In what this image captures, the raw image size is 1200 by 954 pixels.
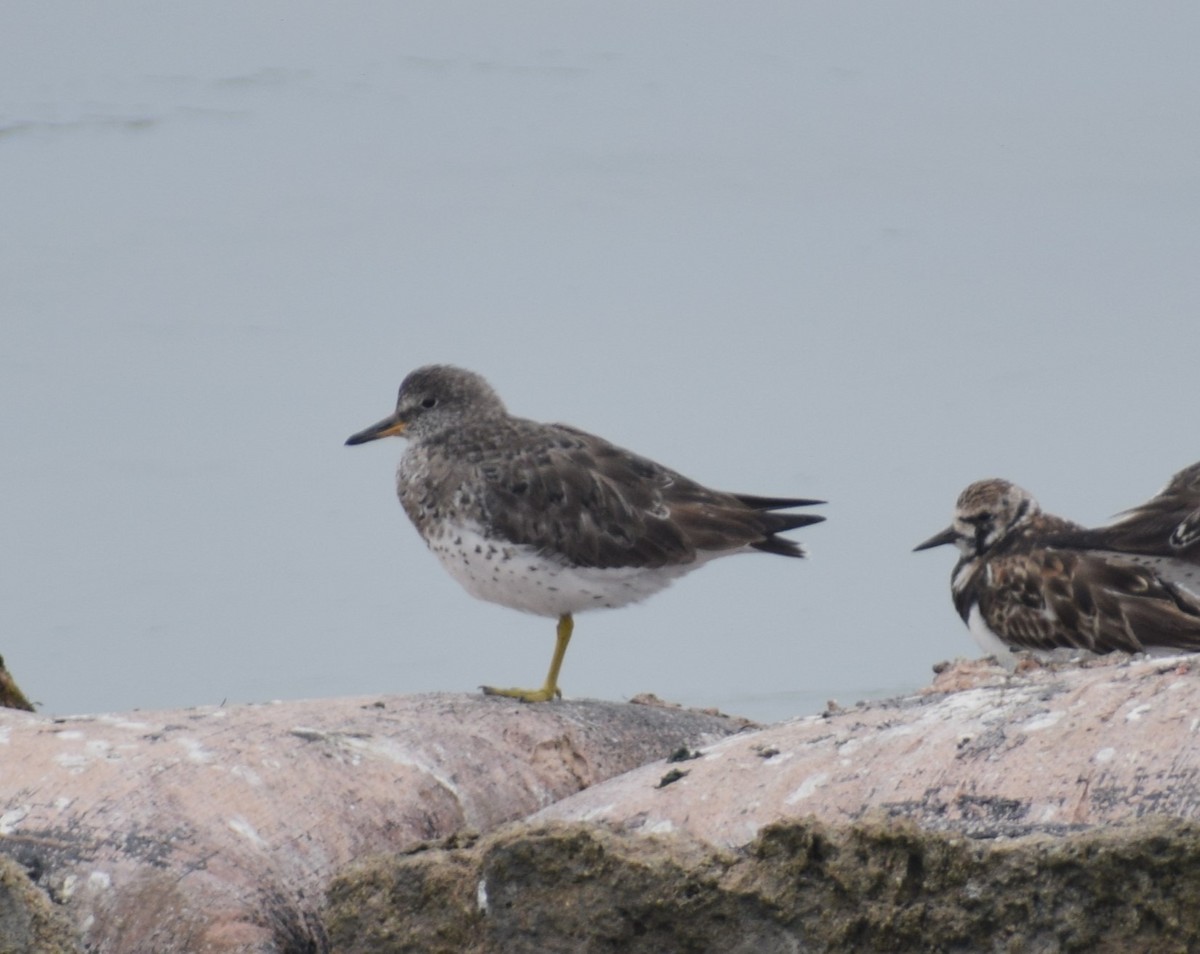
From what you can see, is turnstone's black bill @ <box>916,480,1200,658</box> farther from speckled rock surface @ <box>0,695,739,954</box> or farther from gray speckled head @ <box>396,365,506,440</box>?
gray speckled head @ <box>396,365,506,440</box>

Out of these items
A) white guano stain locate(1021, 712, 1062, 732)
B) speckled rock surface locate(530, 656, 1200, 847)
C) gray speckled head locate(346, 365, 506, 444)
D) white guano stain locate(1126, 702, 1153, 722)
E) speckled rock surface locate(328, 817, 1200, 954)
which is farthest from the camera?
gray speckled head locate(346, 365, 506, 444)

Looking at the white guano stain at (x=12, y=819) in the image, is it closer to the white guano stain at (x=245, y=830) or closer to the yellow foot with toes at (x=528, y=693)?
the white guano stain at (x=245, y=830)

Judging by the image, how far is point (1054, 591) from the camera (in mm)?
7984

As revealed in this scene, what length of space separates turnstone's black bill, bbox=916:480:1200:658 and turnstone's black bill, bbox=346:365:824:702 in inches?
57.3

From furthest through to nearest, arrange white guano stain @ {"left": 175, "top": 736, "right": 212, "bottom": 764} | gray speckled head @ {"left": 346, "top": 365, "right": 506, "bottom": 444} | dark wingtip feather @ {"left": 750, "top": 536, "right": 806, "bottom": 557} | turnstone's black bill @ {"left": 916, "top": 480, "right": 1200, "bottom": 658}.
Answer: turnstone's black bill @ {"left": 916, "top": 480, "right": 1200, "bottom": 658} < gray speckled head @ {"left": 346, "top": 365, "right": 506, "bottom": 444} < dark wingtip feather @ {"left": 750, "top": 536, "right": 806, "bottom": 557} < white guano stain @ {"left": 175, "top": 736, "right": 212, "bottom": 764}

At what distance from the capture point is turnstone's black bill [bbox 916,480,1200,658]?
7.61 m

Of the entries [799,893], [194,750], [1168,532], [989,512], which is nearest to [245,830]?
[194,750]

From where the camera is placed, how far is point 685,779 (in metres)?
4.96

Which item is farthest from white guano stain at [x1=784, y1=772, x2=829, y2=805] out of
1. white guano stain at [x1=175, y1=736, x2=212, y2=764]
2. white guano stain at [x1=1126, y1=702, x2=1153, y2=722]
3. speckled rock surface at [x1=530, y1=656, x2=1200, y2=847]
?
white guano stain at [x1=175, y1=736, x2=212, y2=764]

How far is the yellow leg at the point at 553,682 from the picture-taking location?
6.59 m

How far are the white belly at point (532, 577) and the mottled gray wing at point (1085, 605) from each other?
72.8 inches

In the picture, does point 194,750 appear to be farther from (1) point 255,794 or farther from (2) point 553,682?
(2) point 553,682

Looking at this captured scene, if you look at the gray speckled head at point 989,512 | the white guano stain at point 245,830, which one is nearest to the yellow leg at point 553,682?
the white guano stain at point 245,830

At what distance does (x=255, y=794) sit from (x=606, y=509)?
7.38 feet
